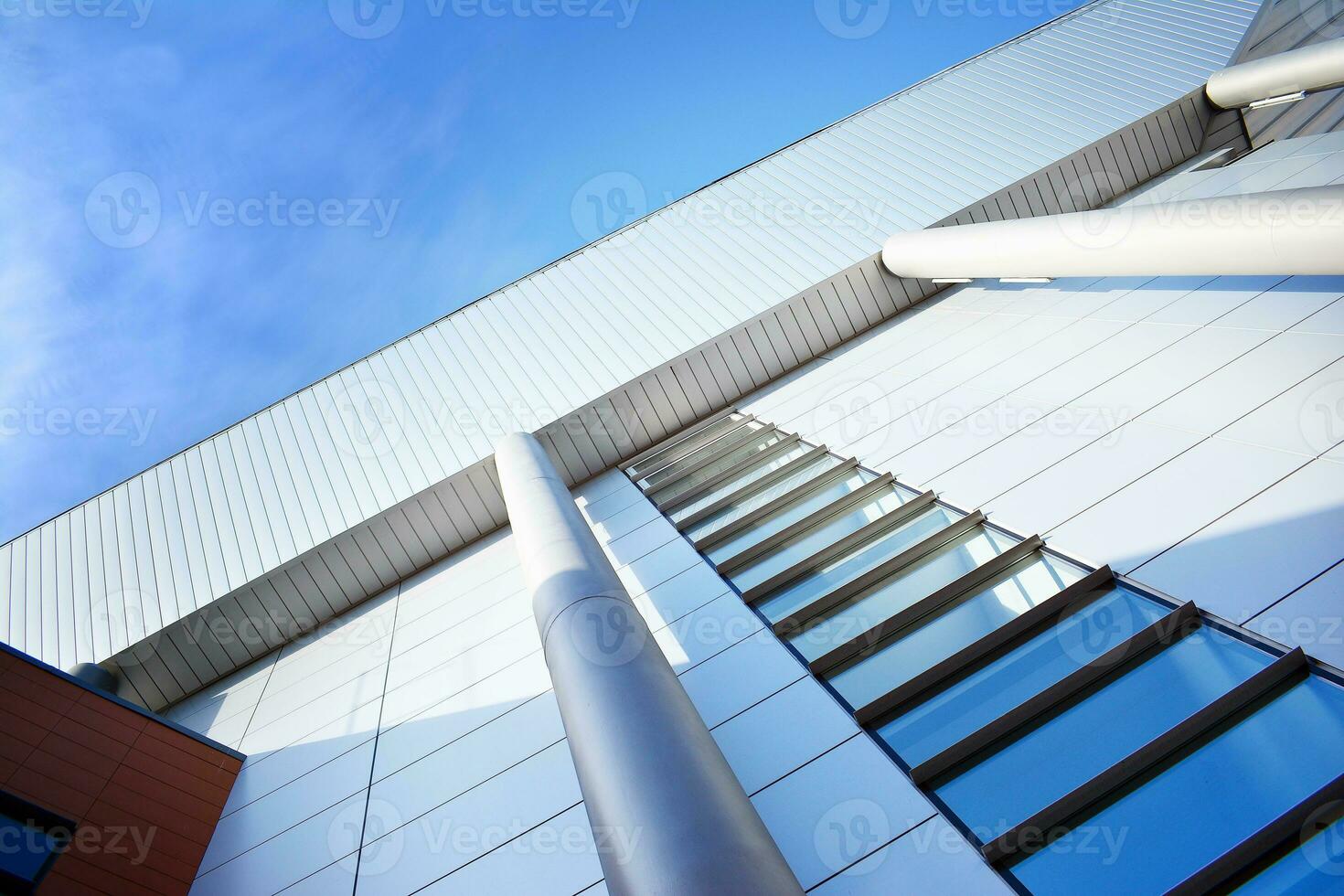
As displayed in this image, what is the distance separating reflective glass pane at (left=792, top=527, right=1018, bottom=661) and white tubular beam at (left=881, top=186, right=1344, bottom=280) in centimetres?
272

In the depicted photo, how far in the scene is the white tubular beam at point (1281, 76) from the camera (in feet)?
33.0

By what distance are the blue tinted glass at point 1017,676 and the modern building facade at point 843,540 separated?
22 mm

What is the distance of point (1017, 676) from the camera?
4059 millimetres

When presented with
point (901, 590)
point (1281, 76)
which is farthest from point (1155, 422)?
point (1281, 76)

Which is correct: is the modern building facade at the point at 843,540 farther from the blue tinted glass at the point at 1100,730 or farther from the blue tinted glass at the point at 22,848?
the blue tinted glass at the point at 22,848

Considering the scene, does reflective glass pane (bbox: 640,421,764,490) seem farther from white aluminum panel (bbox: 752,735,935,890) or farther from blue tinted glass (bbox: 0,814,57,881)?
blue tinted glass (bbox: 0,814,57,881)

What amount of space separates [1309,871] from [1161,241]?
5156mm

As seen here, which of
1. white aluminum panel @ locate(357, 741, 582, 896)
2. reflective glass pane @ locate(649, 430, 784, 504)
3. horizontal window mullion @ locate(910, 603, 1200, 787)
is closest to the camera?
horizontal window mullion @ locate(910, 603, 1200, 787)

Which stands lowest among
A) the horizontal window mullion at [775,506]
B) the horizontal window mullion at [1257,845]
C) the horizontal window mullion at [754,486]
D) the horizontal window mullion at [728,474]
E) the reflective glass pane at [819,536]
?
the horizontal window mullion at [1257,845]

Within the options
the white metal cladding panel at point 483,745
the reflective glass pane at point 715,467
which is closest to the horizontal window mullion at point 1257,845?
the white metal cladding panel at point 483,745

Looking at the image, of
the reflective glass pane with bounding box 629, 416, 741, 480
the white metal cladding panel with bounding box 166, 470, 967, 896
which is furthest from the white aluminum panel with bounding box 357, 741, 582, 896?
the reflective glass pane with bounding box 629, 416, 741, 480

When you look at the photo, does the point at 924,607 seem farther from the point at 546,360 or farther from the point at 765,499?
the point at 546,360

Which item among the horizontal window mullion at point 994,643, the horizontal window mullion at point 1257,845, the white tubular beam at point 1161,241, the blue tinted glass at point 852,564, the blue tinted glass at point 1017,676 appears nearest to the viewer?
the horizontal window mullion at point 1257,845

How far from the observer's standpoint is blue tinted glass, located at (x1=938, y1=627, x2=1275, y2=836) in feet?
11.2
